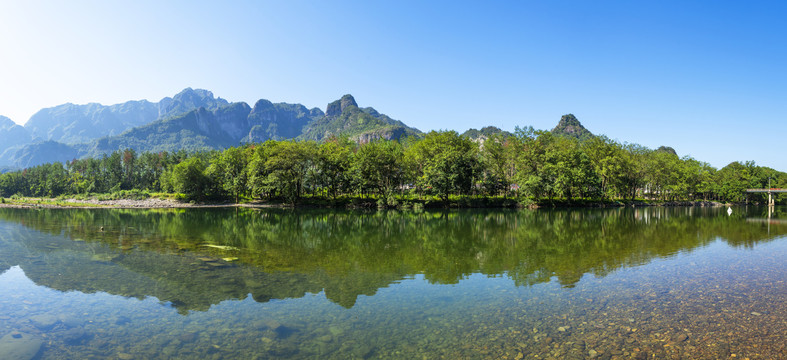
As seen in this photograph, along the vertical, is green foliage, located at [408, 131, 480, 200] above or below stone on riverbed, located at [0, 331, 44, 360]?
above

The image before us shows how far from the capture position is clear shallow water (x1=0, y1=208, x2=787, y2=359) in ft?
25.6

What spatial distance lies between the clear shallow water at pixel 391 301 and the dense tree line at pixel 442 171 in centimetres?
4267

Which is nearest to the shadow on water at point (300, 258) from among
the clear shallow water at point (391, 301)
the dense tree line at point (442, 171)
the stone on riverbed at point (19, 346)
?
the clear shallow water at point (391, 301)

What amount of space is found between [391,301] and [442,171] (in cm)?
5196

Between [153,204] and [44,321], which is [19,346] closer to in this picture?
[44,321]

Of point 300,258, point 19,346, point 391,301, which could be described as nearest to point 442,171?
point 300,258

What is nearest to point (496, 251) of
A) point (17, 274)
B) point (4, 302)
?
point (4, 302)

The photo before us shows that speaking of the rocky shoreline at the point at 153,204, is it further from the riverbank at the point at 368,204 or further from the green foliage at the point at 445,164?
the green foliage at the point at 445,164

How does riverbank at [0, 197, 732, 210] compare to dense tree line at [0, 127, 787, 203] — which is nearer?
dense tree line at [0, 127, 787, 203]

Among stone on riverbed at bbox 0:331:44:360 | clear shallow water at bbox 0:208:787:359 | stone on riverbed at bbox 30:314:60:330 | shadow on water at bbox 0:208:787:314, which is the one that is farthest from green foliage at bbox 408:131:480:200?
stone on riverbed at bbox 0:331:44:360

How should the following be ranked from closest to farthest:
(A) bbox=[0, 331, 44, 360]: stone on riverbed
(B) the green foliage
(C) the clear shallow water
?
(A) bbox=[0, 331, 44, 360]: stone on riverbed, (C) the clear shallow water, (B) the green foliage

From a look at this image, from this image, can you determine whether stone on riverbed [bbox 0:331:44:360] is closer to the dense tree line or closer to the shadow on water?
the shadow on water

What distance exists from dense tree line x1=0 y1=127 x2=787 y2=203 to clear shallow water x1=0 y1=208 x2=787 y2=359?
42.7m

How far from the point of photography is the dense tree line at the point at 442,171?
6350 centimetres
